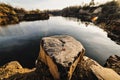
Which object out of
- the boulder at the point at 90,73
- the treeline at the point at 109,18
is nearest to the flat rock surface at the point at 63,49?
the boulder at the point at 90,73

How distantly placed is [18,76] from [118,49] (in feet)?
67.5

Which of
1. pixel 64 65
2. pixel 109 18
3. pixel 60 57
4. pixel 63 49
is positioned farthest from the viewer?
pixel 109 18

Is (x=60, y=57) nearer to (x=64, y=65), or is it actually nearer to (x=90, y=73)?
(x=64, y=65)

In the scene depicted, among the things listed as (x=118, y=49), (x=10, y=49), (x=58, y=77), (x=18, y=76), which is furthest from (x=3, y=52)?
(x=118, y=49)

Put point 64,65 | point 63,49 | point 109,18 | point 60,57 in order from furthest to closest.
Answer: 1. point 109,18
2. point 63,49
3. point 60,57
4. point 64,65

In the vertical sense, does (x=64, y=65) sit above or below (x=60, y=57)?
below

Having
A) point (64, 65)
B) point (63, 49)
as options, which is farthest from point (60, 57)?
point (63, 49)

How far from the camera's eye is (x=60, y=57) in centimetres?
888

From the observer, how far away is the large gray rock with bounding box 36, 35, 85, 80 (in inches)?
328

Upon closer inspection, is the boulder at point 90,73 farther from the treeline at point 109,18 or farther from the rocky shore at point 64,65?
the treeline at point 109,18

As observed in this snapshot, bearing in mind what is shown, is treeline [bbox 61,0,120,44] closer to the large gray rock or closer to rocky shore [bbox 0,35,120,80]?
rocky shore [bbox 0,35,120,80]

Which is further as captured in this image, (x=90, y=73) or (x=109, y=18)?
(x=109, y=18)

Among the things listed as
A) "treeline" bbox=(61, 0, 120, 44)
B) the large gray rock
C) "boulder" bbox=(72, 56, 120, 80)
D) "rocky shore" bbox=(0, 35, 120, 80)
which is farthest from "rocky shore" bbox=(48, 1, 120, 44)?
the large gray rock

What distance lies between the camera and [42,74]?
9.94 m
